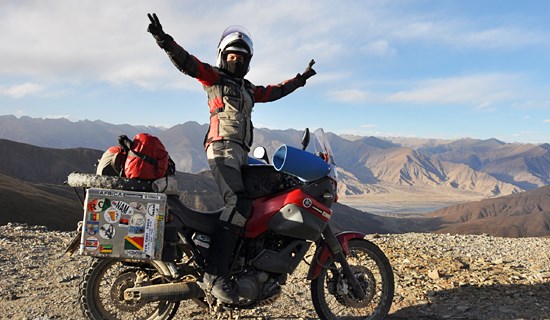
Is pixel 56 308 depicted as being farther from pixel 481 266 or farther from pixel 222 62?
pixel 481 266

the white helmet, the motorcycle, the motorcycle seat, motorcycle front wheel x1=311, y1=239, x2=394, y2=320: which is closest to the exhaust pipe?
the motorcycle

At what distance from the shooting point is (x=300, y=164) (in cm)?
429

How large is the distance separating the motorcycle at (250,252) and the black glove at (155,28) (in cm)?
149

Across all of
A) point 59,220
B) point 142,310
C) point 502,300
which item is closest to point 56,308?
point 142,310

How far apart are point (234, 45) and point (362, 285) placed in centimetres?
334

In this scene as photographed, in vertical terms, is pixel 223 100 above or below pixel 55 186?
above

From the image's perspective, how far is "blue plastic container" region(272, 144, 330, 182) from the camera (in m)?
4.20

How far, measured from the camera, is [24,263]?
26.9 ft

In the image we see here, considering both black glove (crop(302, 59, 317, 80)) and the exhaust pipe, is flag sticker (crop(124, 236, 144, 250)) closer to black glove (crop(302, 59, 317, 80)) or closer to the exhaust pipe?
the exhaust pipe

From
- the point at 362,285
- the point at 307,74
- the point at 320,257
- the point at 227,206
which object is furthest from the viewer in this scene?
the point at 307,74

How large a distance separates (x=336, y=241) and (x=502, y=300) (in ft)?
10.3

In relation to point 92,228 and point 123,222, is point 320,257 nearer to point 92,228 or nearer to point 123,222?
point 123,222

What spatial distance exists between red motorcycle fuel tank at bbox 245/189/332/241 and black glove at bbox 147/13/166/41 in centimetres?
200

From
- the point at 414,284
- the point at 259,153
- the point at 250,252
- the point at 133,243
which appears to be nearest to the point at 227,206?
the point at 250,252
